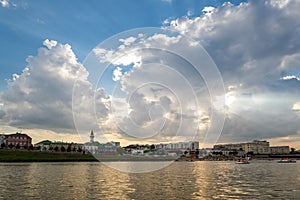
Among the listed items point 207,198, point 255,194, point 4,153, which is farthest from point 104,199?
point 4,153

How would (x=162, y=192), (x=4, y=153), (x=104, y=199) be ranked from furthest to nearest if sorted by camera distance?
(x=4, y=153) < (x=162, y=192) < (x=104, y=199)

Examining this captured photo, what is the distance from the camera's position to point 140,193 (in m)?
48.3

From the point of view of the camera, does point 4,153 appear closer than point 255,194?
No

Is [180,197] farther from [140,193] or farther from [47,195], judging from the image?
[47,195]

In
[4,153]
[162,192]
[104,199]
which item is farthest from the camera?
[4,153]

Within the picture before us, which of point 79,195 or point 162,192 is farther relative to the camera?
point 162,192

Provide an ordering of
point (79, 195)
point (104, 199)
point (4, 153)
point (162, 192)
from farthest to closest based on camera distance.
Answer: point (4, 153) < point (162, 192) < point (79, 195) < point (104, 199)

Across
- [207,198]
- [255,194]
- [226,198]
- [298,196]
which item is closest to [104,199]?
[207,198]

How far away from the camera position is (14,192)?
158 ft

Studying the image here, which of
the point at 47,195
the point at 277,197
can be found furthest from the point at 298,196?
the point at 47,195

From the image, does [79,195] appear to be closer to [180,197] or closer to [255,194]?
[180,197]

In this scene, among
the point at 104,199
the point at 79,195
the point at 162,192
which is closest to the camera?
the point at 104,199

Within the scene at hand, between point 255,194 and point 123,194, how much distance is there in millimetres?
20620

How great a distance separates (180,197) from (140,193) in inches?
294
